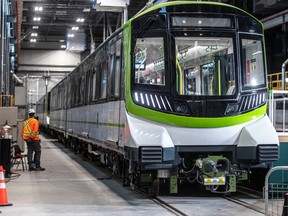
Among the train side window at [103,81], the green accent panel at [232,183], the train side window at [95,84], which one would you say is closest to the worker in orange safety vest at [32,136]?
the train side window at [95,84]

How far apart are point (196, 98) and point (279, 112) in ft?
9.87

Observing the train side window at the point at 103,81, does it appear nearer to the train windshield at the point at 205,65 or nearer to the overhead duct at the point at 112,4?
the train windshield at the point at 205,65

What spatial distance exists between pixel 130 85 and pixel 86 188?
322 cm

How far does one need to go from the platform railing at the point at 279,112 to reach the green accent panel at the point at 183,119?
1.33 m

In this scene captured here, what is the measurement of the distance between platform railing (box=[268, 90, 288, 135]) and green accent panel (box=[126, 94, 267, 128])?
1.33 m

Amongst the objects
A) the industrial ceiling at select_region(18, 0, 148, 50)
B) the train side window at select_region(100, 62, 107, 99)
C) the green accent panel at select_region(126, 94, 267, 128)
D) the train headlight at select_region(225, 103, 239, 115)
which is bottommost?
the green accent panel at select_region(126, 94, 267, 128)

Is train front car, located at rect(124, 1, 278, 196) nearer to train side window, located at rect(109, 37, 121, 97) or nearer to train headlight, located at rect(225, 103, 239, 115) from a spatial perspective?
train headlight, located at rect(225, 103, 239, 115)

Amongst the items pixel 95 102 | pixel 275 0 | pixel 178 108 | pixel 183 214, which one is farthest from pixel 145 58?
pixel 275 0

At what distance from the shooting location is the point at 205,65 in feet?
32.3

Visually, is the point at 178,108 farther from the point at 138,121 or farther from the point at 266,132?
the point at 266,132

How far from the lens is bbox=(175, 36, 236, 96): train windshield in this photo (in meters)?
9.58

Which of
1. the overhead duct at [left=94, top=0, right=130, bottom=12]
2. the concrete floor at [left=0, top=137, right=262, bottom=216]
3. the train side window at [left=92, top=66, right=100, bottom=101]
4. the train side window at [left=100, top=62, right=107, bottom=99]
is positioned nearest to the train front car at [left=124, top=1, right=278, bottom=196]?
the concrete floor at [left=0, top=137, right=262, bottom=216]

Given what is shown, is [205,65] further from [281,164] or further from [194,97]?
[281,164]

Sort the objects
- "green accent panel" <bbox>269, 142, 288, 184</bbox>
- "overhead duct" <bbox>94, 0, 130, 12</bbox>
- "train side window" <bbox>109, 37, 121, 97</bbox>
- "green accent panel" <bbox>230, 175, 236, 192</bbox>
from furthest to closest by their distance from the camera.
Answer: "overhead duct" <bbox>94, 0, 130, 12</bbox>, "train side window" <bbox>109, 37, 121, 97</bbox>, "green accent panel" <bbox>269, 142, 288, 184</bbox>, "green accent panel" <bbox>230, 175, 236, 192</bbox>
